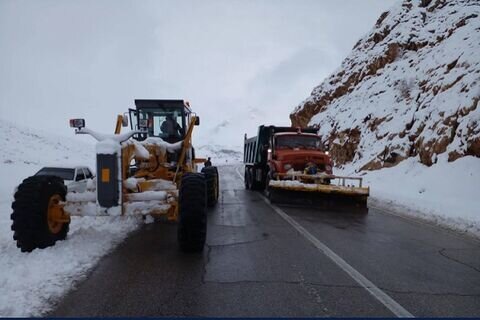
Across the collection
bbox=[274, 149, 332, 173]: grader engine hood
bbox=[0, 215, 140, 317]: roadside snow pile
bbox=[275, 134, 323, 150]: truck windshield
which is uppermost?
bbox=[275, 134, 323, 150]: truck windshield

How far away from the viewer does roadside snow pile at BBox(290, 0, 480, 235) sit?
51.2 ft

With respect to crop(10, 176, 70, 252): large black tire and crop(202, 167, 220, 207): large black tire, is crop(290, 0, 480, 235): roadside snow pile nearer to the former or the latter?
crop(202, 167, 220, 207): large black tire

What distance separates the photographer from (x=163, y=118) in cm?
1092

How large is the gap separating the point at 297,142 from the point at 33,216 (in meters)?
10.7

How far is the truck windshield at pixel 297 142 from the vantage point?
15.7 m

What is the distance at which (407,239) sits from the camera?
Answer: 8.52 meters

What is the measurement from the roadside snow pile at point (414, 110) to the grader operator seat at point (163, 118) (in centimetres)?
716

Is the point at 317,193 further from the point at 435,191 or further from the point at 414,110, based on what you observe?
the point at 414,110

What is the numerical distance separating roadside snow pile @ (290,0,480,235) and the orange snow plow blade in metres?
1.70

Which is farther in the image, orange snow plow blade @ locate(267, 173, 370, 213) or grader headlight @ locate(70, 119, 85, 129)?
orange snow plow blade @ locate(267, 173, 370, 213)

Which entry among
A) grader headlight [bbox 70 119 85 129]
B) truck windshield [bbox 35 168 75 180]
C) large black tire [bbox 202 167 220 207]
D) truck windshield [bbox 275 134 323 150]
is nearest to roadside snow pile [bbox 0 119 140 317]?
grader headlight [bbox 70 119 85 129]

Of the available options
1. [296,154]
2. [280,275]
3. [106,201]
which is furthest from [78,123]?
[296,154]

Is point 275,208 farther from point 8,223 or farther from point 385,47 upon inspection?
point 385,47

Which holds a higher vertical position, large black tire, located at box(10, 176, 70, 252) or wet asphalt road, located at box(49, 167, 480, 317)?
large black tire, located at box(10, 176, 70, 252)
